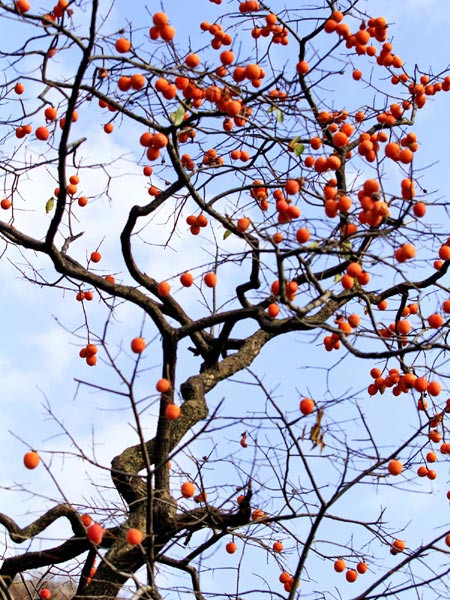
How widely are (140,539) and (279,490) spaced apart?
85 cm

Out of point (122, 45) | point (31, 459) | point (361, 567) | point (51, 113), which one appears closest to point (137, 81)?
point (122, 45)

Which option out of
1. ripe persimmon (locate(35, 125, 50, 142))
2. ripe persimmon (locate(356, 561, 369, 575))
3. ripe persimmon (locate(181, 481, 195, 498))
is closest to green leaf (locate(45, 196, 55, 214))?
ripe persimmon (locate(35, 125, 50, 142))

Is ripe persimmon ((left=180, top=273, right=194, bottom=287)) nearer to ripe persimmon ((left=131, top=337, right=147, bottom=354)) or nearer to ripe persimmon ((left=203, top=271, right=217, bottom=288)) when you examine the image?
ripe persimmon ((left=203, top=271, right=217, bottom=288))

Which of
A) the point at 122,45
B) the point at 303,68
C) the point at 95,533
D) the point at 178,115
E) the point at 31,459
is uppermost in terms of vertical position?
the point at 303,68

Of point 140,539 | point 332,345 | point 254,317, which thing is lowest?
point 140,539

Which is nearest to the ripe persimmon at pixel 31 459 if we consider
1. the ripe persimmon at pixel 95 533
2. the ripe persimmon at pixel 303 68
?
the ripe persimmon at pixel 95 533

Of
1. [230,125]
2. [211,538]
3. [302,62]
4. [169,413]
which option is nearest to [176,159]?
[230,125]

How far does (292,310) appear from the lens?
3.25 m

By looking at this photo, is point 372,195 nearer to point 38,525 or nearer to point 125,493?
point 125,493

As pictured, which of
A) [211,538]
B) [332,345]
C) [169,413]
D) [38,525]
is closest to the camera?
[169,413]

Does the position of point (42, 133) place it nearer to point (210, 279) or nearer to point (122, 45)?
point (122, 45)

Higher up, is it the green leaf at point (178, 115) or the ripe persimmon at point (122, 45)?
the ripe persimmon at point (122, 45)

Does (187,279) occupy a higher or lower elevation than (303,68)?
lower

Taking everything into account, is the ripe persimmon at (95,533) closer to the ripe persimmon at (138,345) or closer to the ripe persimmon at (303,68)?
the ripe persimmon at (138,345)
